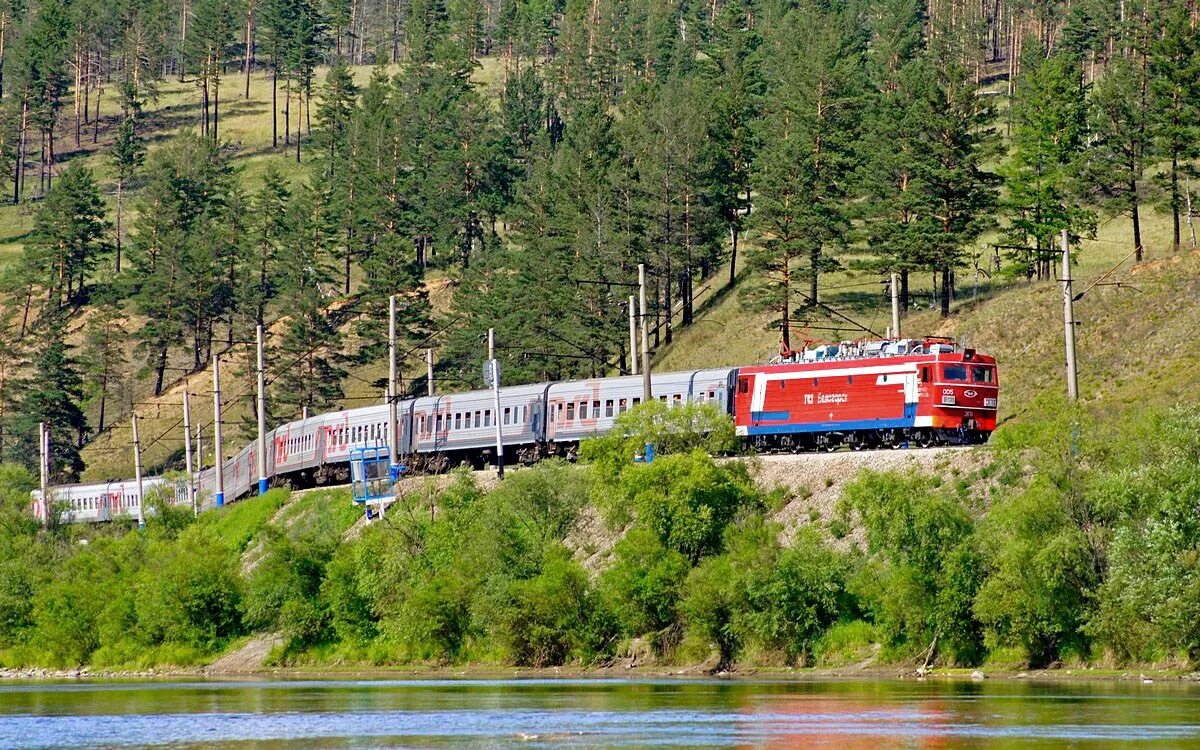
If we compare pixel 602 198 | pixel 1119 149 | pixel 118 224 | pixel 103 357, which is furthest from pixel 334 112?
pixel 1119 149

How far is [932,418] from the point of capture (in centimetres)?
6919

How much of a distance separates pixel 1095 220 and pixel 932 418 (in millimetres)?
41452

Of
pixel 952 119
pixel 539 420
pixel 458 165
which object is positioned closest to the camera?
pixel 539 420

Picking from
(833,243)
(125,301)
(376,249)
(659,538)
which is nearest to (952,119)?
(833,243)

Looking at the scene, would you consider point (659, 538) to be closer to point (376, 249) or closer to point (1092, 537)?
point (1092, 537)

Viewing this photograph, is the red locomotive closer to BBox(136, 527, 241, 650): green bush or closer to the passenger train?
the passenger train

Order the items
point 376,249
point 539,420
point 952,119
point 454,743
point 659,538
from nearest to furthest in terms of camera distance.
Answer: point 454,743 < point 659,538 < point 539,420 < point 952,119 < point 376,249

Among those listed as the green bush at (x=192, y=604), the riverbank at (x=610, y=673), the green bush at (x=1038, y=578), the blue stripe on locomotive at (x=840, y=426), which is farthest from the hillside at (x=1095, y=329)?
the green bush at (x=192, y=604)

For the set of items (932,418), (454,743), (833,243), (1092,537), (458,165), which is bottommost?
(454,743)

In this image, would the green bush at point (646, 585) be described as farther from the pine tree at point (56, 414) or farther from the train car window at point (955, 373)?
the pine tree at point (56, 414)

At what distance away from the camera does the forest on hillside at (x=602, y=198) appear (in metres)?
104

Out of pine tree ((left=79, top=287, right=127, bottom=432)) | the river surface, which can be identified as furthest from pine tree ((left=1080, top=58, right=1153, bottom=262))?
pine tree ((left=79, top=287, right=127, bottom=432))

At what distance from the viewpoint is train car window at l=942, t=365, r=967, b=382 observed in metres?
69.1

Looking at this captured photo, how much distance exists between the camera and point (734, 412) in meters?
75.0
